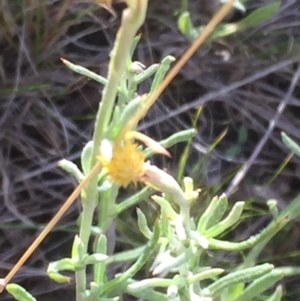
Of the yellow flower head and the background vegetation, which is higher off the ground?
the yellow flower head

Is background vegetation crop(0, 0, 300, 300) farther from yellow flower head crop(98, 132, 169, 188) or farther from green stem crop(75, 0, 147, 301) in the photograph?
yellow flower head crop(98, 132, 169, 188)

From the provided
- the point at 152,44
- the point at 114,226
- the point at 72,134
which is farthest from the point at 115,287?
the point at 152,44

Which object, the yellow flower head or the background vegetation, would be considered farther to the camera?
the background vegetation

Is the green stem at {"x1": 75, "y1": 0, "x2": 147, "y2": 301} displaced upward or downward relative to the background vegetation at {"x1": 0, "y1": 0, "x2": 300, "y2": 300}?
upward

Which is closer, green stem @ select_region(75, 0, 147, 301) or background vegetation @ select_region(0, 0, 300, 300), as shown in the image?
green stem @ select_region(75, 0, 147, 301)

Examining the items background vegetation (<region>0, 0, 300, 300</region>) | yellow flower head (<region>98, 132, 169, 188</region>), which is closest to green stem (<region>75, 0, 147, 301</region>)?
yellow flower head (<region>98, 132, 169, 188</region>)

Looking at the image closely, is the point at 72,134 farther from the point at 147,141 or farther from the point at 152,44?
the point at 147,141

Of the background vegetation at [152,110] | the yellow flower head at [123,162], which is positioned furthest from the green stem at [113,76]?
the background vegetation at [152,110]

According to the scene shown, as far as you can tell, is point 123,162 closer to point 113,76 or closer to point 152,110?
point 113,76
